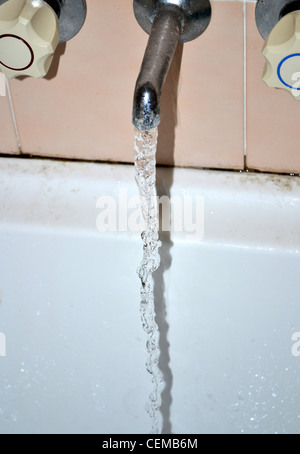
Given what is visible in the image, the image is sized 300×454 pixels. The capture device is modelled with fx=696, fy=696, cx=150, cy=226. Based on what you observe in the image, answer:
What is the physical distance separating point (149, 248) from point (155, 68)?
24 centimetres

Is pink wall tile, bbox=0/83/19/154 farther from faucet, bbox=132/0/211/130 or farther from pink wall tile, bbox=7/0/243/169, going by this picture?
faucet, bbox=132/0/211/130

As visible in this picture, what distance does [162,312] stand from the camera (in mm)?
829

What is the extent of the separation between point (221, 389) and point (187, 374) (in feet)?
0.15

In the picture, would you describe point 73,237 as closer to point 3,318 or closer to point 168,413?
point 3,318

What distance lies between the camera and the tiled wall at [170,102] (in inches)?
27.5

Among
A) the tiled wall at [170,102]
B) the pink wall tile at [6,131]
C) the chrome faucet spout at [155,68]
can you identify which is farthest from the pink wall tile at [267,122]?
the pink wall tile at [6,131]

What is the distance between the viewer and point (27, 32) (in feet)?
2.04

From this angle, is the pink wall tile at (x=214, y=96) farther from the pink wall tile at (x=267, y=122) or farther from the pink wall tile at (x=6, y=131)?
the pink wall tile at (x=6, y=131)

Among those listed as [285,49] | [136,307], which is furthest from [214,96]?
[136,307]

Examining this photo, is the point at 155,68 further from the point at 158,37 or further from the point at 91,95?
the point at 91,95

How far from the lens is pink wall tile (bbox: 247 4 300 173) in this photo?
699 mm

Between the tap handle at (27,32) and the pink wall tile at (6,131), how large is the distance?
0.48 feet

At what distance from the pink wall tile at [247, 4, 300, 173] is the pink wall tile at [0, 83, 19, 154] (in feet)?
0.90
